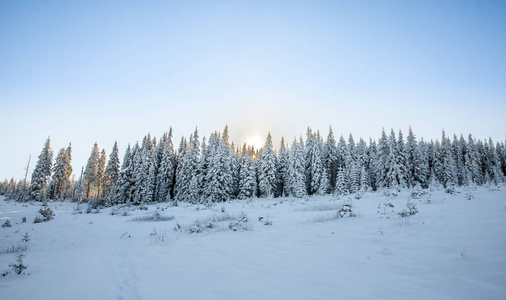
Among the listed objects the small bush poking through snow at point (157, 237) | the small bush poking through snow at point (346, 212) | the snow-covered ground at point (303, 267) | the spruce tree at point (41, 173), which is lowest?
the small bush poking through snow at point (157, 237)

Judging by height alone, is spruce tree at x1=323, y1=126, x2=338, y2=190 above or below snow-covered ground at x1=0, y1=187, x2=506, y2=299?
above

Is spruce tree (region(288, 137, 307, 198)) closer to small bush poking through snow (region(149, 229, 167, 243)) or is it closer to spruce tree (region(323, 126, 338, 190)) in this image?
spruce tree (region(323, 126, 338, 190))

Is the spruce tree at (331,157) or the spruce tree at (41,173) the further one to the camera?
the spruce tree at (331,157)

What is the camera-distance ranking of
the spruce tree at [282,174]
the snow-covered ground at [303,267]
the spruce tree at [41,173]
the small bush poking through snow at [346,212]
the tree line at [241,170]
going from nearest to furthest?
the snow-covered ground at [303,267], the small bush poking through snow at [346,212], the tree line at [241,170], the spruce tree at [41,173], the spruce tree at [282,174]

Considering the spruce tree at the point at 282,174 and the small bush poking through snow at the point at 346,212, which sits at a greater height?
the spruce tree at the point at 282,174

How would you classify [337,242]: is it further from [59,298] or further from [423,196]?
[423,196]

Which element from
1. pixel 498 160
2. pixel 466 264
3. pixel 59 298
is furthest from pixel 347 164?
pixel 59 298

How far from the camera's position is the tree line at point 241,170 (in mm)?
44469

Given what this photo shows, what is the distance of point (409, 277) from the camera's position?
448 cm

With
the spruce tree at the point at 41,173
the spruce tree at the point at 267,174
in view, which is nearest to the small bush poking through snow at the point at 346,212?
the spruce tree at the point at 267,174

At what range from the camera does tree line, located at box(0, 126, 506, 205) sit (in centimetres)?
4447

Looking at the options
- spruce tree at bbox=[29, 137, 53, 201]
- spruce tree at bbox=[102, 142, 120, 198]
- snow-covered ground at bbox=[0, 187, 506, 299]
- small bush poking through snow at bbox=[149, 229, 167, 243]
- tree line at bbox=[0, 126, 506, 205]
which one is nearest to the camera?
snow-covered ground at bbox=[0, 187, 506, 299]

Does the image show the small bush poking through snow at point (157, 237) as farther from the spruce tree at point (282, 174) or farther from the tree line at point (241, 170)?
the spruce tree at point (282, 174)

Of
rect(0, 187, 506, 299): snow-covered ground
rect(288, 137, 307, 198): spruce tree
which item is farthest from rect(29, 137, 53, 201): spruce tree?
rect(0, 187, 506, 299): snow-covered ground
